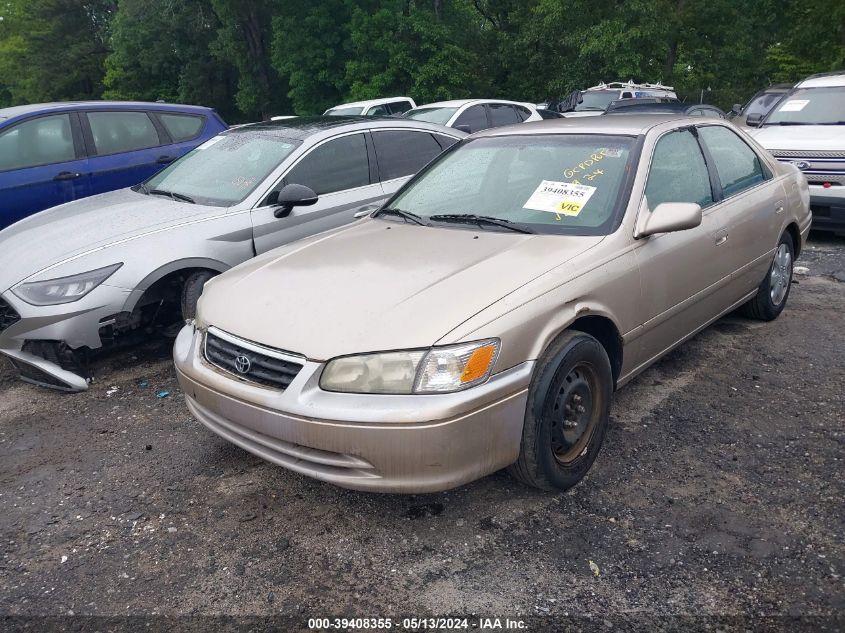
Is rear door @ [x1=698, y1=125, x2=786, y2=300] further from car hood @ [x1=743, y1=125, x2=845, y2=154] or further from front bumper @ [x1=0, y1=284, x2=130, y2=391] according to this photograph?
front bumper @ [x1=0, y1=284, x2=130, y2=391]

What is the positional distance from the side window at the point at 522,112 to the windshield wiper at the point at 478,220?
9289 mm

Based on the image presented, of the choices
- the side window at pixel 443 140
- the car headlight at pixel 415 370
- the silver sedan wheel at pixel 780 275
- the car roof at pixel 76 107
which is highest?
the car roof at pixel 76 107

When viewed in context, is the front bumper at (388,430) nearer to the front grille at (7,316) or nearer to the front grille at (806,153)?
the front grille at (7,316)

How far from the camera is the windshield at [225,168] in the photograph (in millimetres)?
5133

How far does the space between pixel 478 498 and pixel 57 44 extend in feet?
150

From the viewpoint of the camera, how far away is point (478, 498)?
127 inches

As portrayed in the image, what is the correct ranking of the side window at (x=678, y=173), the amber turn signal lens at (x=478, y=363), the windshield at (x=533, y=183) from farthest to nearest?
1. the side window at (x=678, y=173)
2. the windshield at (x=533, y=183)
3. the amber turn signal lens at (x=478, y=363)

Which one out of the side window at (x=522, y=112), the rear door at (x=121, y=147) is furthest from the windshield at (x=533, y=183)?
the side window at (x=522, y=112)

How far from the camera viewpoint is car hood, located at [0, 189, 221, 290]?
14.7ft

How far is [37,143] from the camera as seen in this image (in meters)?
6.55

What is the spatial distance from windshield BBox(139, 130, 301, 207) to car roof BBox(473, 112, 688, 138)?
65.4 inches

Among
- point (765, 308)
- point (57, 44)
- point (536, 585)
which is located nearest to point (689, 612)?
point (536, 585)

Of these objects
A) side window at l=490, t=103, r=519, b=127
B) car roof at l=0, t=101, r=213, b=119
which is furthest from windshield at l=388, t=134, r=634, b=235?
side window at l=490, t=103, r=519, b=127

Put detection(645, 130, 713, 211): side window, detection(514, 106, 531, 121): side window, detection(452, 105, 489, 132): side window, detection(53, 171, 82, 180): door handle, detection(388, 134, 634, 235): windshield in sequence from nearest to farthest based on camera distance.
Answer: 1. detection(388, 134, 634, 235): windshield
2. detection(645, 130, 713, 211): side window
3. detection(53, 171, 82, 180): door handle
4. detection(452, 105, 489, 132): side window
5. detection(514, 106, 531, 121): side window
